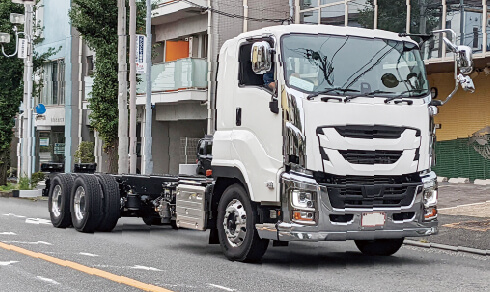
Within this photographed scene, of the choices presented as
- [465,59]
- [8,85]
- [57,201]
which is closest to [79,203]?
[57,201]

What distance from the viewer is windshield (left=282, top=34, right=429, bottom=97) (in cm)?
1098

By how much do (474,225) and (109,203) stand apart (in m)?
6.88

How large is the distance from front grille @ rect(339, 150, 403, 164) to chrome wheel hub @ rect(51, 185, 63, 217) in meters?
7.42

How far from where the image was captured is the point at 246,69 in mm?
11695

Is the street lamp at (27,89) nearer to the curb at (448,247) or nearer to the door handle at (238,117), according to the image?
the curb at (448,247)

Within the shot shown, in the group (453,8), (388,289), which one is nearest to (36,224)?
(388,289)

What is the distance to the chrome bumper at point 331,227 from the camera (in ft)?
34.8

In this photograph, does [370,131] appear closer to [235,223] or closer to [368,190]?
[368,190]

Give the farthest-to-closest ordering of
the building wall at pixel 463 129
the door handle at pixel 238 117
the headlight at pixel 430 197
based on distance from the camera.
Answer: the building wall at pixel 463 129 → the door handle at pixel 238 117 → the headlight at pixel 430 197

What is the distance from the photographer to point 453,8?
2425cm

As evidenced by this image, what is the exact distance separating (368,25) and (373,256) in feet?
50.1

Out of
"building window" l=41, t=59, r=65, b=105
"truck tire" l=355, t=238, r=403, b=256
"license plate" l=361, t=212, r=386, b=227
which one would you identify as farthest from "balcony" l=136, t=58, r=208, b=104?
"license plate" l=361, t=212, r=386, b=227

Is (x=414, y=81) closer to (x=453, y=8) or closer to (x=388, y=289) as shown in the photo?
(x=388, y=289)

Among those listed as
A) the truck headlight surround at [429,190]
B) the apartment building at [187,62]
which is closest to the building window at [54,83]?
the apartment building at [187,62]
